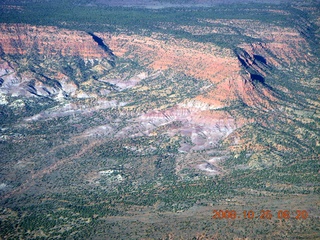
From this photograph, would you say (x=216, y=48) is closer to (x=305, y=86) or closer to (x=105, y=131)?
(x=305, y=86)

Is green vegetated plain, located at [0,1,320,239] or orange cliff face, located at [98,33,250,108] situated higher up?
orange cliff face, located at [98,33,250,108]

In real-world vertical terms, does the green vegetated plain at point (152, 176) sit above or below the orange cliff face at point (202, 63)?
below

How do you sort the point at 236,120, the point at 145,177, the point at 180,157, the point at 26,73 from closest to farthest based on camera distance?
the point at 145,177 → the point at 180,157 → the point at 236,120 → the point at 26,73

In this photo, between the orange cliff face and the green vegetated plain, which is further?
the orange cliff face

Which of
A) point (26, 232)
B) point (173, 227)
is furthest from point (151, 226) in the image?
point (26, 232)

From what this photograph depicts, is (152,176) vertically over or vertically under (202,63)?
under

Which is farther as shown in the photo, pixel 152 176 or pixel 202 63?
pixel 202 63

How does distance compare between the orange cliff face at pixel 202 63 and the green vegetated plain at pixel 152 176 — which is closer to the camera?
the green vegetated plain at pixel 152 176

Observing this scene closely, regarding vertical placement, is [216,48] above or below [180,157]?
above
